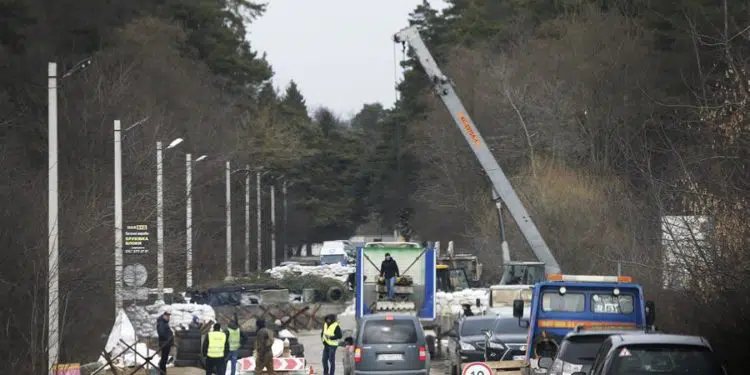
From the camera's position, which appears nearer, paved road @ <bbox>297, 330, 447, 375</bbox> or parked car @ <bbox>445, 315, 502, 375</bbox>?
parked car @ <bbox>445, 315, 502, 375</bbox>

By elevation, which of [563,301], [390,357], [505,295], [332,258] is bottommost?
[390,357]

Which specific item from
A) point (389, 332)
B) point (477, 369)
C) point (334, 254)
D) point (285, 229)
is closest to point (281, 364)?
point (389, 332)

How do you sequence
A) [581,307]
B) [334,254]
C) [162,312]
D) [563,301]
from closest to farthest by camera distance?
[581,307] < [563,301] < [162,312] < [334,254]

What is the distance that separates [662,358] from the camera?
15898mm

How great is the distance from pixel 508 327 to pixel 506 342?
1.55 m

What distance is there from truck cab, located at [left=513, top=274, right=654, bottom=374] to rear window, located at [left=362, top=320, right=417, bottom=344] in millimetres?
5617

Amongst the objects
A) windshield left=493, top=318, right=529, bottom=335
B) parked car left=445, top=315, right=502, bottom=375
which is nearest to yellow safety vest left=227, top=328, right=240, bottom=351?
parked car left=445, top=315, right=502, bottom=375

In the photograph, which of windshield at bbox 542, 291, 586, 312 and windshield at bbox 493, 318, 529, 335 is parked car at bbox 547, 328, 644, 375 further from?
windshield at bbox 493, 318, 529, 335

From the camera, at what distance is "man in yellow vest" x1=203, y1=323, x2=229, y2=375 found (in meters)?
31.7

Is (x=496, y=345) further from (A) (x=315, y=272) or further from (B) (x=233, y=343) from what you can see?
(A) (x=315, y=272)

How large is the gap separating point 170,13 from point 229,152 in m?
10.2

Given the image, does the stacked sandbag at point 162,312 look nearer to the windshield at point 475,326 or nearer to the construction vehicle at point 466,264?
the windshield at point 475,326

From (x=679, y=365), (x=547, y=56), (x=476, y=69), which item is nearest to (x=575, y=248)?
(x=547, y=56)

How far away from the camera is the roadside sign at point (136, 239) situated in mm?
36656
